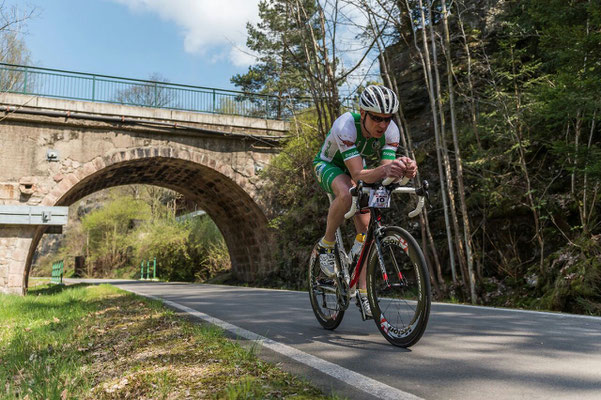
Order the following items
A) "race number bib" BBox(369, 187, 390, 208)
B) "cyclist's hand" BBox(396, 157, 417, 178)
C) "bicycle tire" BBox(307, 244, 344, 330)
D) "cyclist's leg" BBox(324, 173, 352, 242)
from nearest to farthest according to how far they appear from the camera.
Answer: "cyclist's hand" BBox(396, 157, 417, 178), "race number bib" BBox(369, 187, 390, 208), "cyclist's leg" BBox(324, 173, 352, 242), "bicycle tire" BBox(307, 244, 344, 330)

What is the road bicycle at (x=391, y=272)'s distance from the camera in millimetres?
2912

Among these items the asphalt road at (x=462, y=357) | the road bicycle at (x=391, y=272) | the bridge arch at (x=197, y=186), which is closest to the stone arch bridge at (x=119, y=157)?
the bridge arch at (x=197, y=186)

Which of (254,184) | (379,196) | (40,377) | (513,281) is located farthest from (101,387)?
(254,184)

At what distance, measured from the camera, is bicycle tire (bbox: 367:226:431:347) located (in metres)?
2.89

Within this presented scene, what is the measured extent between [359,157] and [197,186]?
639 inches

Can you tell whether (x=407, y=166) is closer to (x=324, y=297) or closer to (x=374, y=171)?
(x=374, y=171)

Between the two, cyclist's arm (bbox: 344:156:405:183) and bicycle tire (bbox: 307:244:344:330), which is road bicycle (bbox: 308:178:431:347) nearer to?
cyclist's arm (bbox: 344:156:405:183)

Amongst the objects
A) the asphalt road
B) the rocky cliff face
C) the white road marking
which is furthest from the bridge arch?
the white road marking

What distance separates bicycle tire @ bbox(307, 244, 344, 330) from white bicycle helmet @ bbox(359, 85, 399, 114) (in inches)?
54.3

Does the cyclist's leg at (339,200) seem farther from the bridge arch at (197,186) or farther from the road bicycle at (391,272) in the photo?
the bridge arch at (197,186)

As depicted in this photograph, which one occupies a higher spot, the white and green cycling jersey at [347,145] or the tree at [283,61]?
the tree at [283,61]

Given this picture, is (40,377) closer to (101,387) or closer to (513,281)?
(101,387)

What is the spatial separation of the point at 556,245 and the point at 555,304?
199cm

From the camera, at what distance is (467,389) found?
2.14 m
